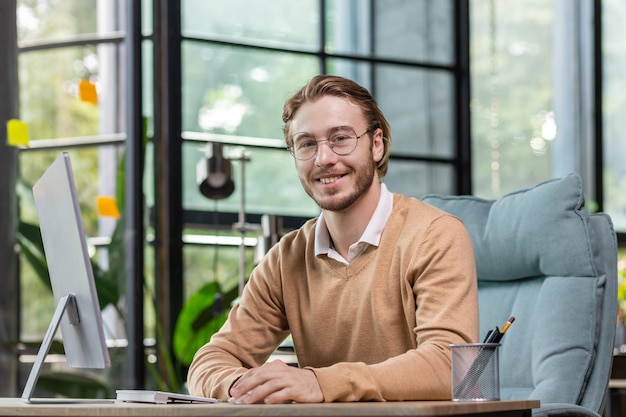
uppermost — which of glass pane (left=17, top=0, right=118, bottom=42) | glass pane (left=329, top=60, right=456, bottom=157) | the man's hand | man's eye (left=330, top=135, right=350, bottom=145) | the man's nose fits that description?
glass pane (left=17, top=0, right=118, bottom=42)

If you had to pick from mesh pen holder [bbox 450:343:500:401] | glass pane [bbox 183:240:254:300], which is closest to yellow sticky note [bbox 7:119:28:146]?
glass pane [bbox 183:240:254:300]

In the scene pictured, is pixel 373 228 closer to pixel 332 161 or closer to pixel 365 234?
pixel 365 234

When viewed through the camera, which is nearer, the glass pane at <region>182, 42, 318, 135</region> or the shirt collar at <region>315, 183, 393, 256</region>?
the shirt collar at <region>315, 183, 393, 256</region>

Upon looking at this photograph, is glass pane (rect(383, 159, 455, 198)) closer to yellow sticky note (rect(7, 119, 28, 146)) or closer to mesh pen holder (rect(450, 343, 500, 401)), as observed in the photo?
yellow sticky note (rect(7, 119, 28, 146))

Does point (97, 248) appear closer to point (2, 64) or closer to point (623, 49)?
point (2, 64)

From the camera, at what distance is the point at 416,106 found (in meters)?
5.21

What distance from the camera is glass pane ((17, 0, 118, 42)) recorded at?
13.6 ft

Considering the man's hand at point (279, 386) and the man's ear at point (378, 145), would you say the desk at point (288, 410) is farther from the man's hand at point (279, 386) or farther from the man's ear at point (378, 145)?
the man's ear at point (378, 145)

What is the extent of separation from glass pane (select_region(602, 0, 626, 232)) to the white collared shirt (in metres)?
4.07

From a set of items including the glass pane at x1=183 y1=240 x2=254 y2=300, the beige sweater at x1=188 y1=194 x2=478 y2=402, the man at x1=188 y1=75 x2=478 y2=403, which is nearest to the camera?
the beige sweater at x1=188 y1=194 x2=478 y2=402

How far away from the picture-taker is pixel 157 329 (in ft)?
13.9

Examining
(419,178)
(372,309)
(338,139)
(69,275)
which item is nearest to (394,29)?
(419,178)

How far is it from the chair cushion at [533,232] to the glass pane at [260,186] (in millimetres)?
2304

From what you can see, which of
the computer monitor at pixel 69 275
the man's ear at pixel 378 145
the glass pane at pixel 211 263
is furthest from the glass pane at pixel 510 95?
the computer monitor at pixel 69 275
